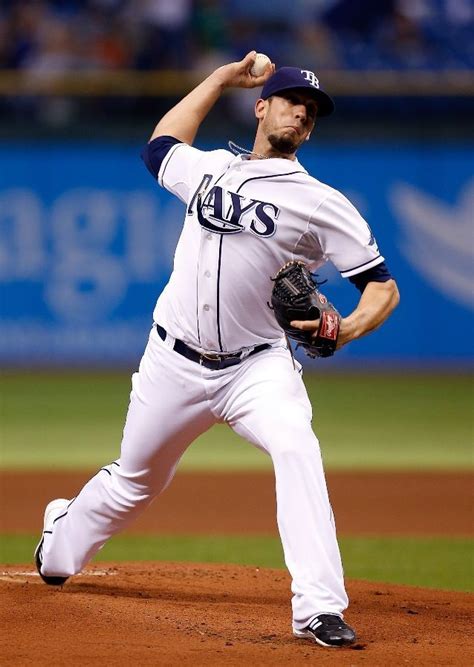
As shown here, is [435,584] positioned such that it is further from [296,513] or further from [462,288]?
[462,288]

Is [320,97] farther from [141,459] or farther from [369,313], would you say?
[141,459]

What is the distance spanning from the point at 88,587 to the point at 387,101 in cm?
988

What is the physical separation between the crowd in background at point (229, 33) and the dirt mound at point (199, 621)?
9.56m

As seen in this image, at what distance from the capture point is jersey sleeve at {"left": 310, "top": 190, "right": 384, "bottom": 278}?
4.19 metres

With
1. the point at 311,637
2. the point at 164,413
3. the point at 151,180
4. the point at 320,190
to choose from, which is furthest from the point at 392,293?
the point at 151,180

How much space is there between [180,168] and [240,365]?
86 centimetres

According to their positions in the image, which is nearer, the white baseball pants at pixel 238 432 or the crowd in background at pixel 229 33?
the white baseball pants at pixel 238 432

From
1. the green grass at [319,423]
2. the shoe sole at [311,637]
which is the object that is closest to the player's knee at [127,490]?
the shoe sole at [311,637]

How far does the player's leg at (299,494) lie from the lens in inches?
158

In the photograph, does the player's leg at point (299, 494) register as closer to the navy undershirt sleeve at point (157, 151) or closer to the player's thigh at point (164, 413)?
the player's thigh at point (164, 413)

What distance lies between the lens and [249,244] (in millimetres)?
4363

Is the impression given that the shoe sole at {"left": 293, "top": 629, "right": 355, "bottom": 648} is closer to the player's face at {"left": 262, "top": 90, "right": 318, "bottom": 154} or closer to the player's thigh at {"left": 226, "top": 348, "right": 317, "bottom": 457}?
the player's thigh at {"left": 226, "top": 348, "right": 317, "bottom": 457}

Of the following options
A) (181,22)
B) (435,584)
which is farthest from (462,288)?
(435,584)

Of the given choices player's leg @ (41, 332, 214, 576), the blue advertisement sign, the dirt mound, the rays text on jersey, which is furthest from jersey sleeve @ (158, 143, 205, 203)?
the blue advertisement sign
